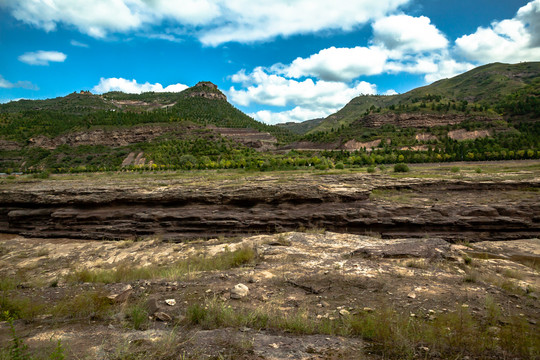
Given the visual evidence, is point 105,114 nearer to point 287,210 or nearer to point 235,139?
point 235,139

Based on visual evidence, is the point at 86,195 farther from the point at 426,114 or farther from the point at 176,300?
the point at 426,114

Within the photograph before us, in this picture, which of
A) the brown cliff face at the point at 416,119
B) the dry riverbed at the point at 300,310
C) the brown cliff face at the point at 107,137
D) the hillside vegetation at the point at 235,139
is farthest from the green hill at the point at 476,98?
the dry riverbed at the point at 300,310

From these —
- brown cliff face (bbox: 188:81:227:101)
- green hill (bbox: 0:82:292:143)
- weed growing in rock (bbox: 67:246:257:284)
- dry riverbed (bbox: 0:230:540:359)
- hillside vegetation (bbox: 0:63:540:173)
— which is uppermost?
brown cliff face (bbox: 188:81:227:101)

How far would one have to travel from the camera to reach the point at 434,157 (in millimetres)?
40250

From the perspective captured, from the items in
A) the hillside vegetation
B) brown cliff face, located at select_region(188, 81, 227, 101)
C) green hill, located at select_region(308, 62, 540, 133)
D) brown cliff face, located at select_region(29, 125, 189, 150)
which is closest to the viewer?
the hillside vegetation

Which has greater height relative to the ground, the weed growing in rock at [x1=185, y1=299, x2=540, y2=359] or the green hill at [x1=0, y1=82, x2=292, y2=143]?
the green hill at [x1=0, y1=82, x2=292, y2=143]

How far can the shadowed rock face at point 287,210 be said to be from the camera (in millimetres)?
11094

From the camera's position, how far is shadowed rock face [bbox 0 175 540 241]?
1109 centimetres

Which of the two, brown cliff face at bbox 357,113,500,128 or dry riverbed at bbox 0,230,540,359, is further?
brown cliff face at bbox 357,113,500,128

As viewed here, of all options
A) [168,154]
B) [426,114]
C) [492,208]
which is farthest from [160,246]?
[426,114]

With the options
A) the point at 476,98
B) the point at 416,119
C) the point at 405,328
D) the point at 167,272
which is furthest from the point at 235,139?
the point at 476,98

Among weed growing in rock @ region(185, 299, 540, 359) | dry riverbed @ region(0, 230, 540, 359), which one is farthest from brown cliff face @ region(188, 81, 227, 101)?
weed growing in rock @ region(185, 299, 540, 359)

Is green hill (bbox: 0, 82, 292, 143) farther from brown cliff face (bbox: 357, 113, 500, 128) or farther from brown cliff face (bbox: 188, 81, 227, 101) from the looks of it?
brown cliff face (bbox: 357, 113, 500, 128)

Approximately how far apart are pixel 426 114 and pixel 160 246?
84.6m
